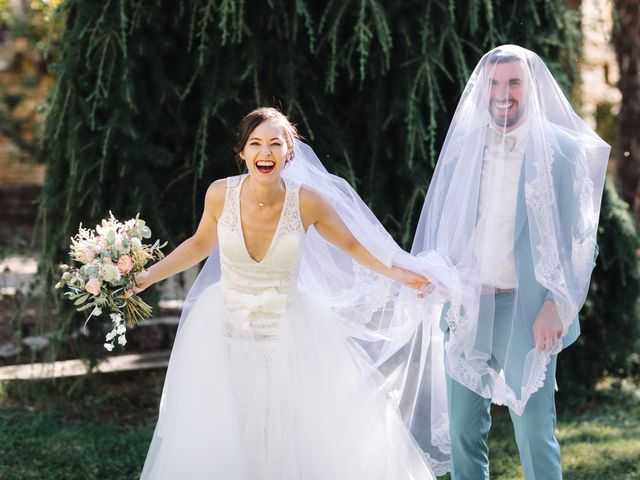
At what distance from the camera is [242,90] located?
17.5 feet

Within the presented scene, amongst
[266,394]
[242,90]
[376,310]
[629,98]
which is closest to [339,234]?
[376,310]

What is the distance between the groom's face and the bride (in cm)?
67

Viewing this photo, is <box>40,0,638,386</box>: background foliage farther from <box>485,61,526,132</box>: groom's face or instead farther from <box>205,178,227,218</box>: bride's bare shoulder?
<box>485,61,526,132</box>: groom's face

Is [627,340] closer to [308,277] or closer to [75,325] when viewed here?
[308,277]

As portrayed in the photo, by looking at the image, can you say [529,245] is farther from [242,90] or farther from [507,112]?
[242,90]

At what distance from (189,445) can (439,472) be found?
3.70 ft

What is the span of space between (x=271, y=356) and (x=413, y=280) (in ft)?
2.01

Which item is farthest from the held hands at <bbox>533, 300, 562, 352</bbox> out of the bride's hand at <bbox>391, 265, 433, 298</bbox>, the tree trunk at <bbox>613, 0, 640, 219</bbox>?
the tree trunk at <bbox>613, 0, 640, 219</bbox>

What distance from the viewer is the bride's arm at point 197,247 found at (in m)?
3.43

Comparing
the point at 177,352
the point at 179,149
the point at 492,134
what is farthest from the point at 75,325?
the point at 492,134

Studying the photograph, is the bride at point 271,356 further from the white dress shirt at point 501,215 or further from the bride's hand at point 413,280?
the white dress shirt at point 501,215

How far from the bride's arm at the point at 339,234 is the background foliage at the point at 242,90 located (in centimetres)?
158

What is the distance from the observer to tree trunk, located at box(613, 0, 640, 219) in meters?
7.33

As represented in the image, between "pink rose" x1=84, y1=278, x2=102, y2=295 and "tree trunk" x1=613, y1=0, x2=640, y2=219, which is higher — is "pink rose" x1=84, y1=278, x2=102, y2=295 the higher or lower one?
the lower one
